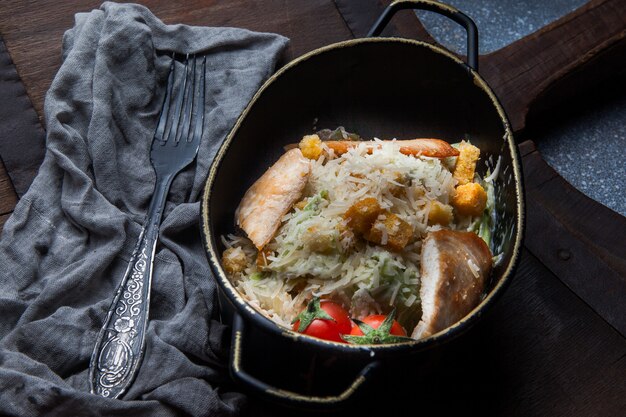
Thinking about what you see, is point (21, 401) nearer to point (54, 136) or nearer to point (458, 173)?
point (54, 136)

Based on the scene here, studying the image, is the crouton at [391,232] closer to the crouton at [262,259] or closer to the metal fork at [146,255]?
the crouton at [262,259]

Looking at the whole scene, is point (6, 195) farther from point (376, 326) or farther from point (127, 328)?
point (376, 326)

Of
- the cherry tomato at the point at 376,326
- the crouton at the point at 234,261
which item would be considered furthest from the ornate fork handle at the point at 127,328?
the cherry tomato at the point at 376,326

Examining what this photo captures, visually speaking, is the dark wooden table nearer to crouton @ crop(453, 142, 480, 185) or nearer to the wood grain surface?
the wood grain surface

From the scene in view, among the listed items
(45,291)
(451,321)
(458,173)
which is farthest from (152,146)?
(451,321)

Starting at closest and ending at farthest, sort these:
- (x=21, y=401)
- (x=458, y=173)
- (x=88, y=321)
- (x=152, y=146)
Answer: (x=21, y=401)
(x=88, y=321)
(x=458, y=173)
(x=152, y=146)

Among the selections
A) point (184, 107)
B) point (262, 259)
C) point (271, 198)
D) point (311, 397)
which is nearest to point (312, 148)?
point (271, 198)
